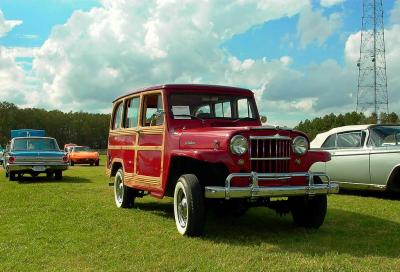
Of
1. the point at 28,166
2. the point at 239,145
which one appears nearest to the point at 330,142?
the point at 239,145

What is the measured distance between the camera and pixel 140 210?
32.0 feet

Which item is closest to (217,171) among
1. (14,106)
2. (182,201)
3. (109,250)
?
(182,201)

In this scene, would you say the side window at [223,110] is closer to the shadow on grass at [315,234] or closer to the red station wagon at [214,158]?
the red station wagon at [214,158]

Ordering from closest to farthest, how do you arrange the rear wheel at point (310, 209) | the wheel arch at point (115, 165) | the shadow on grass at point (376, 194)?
1. the rear wheel at point (310, 209)
2. the wheel arch at point (115, 165)
3. the shadow on grass at point (376, 194)

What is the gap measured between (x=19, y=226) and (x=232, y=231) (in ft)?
10.7

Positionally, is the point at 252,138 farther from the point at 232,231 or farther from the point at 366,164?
the point at 366,164

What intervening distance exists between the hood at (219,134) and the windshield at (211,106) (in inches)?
35.2

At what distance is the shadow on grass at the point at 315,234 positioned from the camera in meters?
6.21

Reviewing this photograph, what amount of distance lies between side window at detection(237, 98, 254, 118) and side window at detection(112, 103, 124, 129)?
2.62 m

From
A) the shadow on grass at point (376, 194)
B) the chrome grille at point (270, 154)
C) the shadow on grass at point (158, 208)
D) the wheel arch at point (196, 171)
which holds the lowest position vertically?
the shadow on grass at point (158, 208)

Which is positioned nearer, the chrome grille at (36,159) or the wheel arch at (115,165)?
the wheel arch at (115,165)

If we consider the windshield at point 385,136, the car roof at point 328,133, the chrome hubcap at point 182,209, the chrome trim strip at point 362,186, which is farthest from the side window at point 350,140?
the chrome hubcap at point 182,209

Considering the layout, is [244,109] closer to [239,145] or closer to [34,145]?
[239,145]

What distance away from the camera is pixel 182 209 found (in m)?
7.26
